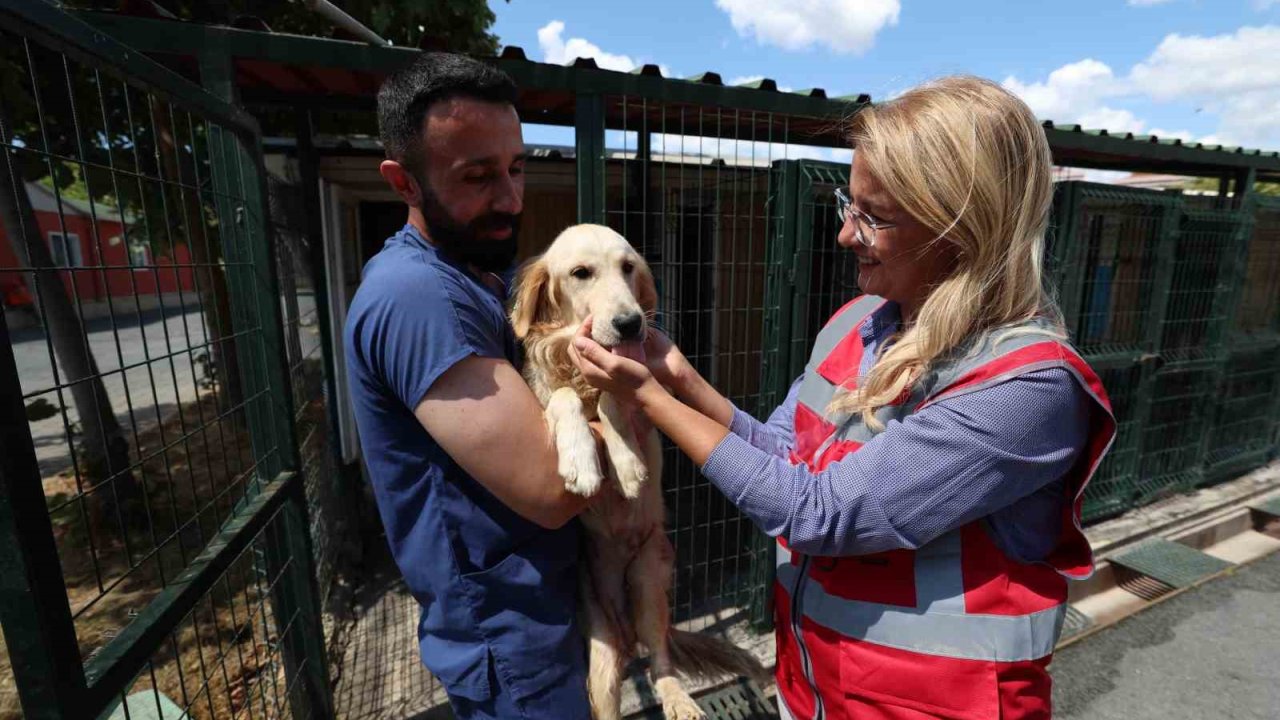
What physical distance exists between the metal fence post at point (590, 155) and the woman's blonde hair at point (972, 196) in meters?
1.81

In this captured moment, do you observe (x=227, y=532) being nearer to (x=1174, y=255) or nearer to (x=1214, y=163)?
(x=1174, y=255)

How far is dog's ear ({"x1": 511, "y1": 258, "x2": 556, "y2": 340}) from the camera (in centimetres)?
189

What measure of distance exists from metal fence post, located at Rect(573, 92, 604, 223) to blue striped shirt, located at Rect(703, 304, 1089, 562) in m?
1.89

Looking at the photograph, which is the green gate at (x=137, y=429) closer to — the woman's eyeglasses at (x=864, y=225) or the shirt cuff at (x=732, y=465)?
the shirt cuff at (x=732, y=465)

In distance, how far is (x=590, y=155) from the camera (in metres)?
2.99

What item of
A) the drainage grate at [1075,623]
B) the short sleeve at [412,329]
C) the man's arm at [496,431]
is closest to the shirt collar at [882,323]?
the man's arm at [496,431]

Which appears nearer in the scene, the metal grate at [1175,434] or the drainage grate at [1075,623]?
the drainage grate at [1075,623]

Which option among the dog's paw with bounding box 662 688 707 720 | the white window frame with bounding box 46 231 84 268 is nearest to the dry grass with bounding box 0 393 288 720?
the white window frame with bounding box 46 231 84 268

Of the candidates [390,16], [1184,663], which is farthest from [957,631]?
[390,16]

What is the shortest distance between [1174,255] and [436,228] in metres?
6.24

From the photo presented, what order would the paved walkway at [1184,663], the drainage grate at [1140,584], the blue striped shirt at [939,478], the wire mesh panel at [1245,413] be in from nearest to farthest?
the blue striped shirt at [939,478] → the paved walkway at [1184,663] → the drainage grate at [1140,584] → the wire mesh panel at [1245,413]

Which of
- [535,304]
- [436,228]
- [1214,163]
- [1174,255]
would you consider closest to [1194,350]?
[1174,255]

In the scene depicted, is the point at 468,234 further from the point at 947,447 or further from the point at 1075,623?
the point at 1075,623

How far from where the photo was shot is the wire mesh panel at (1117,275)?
486cm
